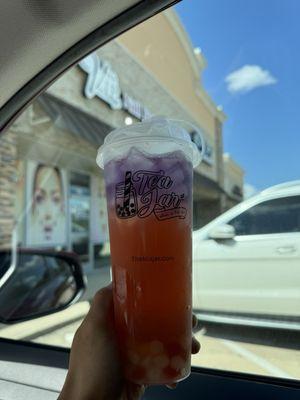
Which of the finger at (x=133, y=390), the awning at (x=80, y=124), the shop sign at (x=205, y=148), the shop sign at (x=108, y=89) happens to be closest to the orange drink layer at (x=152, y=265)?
the finger at (x=133, y=390)

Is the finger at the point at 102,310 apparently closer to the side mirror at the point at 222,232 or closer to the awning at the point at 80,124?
the side mirror at the point at 222,232

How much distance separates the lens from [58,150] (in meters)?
7.30

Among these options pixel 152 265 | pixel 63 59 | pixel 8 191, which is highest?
pixel 63 59

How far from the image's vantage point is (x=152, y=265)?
3.02ft

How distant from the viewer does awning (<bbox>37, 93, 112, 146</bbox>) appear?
20.2ft

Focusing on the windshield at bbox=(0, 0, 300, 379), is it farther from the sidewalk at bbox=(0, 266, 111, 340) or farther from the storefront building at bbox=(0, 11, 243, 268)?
the storefront building at bbox=(0, 11, 243, 268)

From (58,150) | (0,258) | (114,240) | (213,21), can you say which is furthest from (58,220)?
(114,240)

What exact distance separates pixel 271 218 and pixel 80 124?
5546mm

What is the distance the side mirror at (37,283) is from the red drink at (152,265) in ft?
4.80

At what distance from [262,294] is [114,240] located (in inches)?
45.1

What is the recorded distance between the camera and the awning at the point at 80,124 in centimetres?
617

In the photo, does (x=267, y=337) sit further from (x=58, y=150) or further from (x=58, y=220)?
(x=58, y=220)

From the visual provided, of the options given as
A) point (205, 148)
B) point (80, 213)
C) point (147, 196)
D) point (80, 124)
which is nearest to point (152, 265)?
point (147, 196)

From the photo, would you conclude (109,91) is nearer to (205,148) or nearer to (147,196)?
(205,148)
